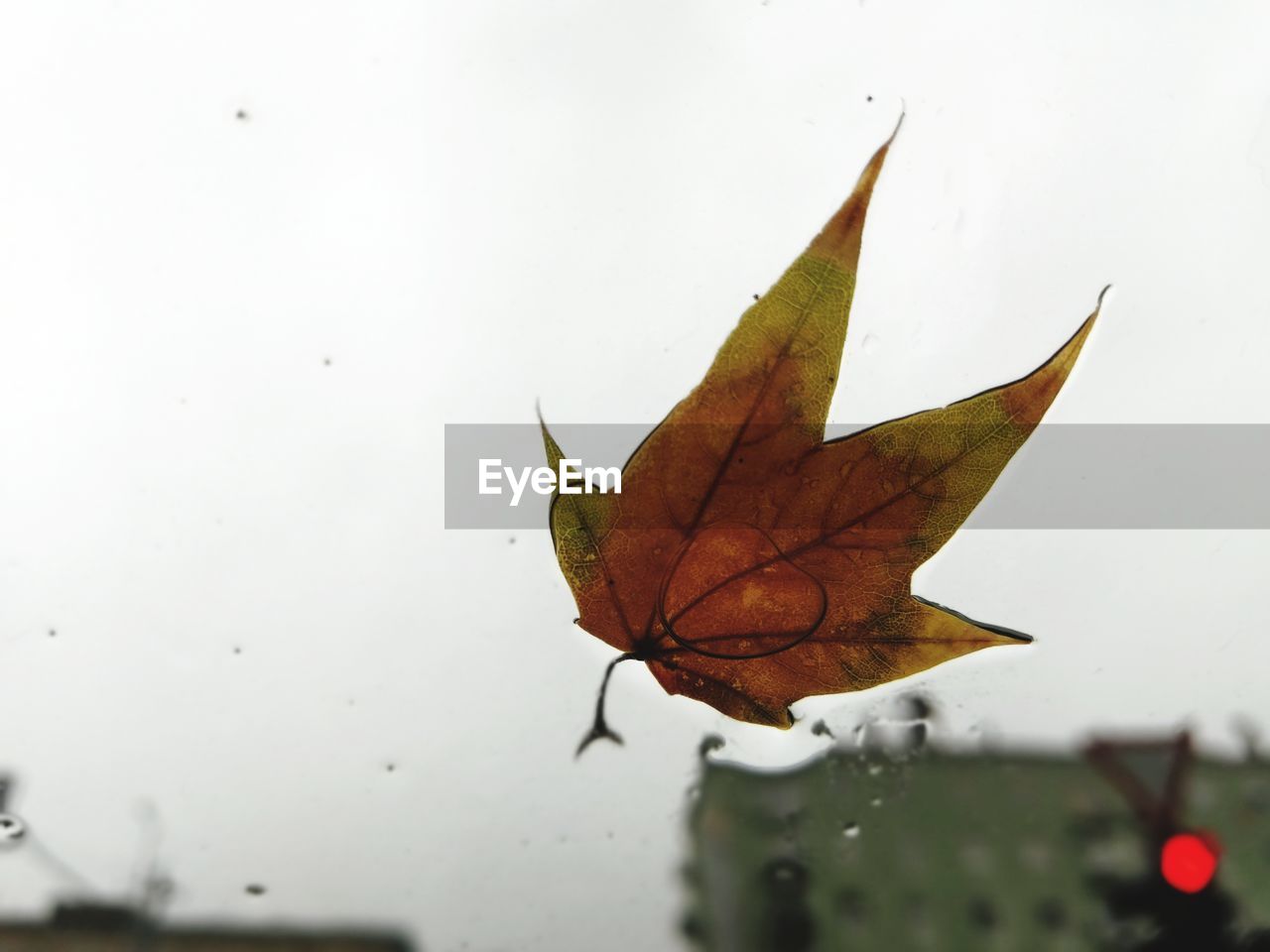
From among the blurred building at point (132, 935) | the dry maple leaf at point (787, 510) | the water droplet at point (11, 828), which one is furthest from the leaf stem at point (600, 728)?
the water droplet at point (11, 828)

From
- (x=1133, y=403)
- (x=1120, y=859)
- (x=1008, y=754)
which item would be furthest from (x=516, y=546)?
(x=1120, y=859)

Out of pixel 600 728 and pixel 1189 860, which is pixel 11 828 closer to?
pixel 600 728

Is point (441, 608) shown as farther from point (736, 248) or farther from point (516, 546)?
point (736, 248)

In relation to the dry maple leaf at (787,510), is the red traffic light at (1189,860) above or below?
below

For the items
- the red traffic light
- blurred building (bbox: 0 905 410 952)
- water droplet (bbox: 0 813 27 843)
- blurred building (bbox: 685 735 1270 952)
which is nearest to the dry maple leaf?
blurred building (bbox: 685 735 1270 952)

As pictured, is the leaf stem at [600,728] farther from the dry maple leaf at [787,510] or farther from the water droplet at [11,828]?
the water droplet at [11,828]

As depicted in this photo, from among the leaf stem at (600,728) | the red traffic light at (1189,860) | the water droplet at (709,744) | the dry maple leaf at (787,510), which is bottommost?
the red traffic light at (1189,860)

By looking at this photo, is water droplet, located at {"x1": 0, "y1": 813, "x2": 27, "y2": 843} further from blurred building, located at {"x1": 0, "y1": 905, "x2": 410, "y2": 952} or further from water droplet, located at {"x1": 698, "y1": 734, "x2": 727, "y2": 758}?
water droplet, located at {"x1": 698, "y1": 734, "x2": 727, "y2": 758}

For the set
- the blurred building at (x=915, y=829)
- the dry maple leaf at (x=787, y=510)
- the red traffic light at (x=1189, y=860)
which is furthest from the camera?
the red traffic light at (x=1189, y=860)
